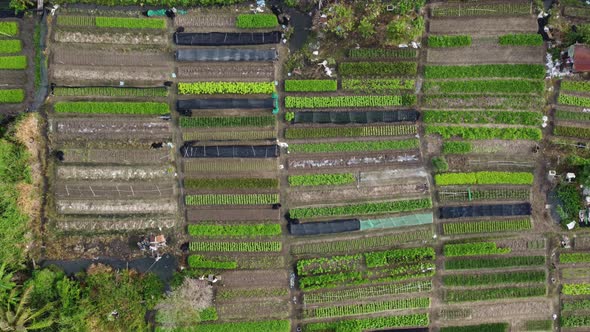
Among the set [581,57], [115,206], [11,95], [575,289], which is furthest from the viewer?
[575,289]

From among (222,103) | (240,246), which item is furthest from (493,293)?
(222,103)

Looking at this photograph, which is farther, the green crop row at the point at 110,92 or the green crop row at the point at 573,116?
the green crop row at the point at 573,116

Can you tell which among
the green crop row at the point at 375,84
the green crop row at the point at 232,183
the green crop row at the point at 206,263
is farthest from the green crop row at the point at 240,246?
the green crop row at the point at 375,84

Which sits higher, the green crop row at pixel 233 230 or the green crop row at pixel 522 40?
the green crop row at pixel 522 40

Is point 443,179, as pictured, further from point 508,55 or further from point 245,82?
point 245,82

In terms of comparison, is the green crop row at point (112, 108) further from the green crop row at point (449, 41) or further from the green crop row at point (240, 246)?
the green crop row at point (449, 41)

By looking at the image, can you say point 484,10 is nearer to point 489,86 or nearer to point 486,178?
point 489,86
